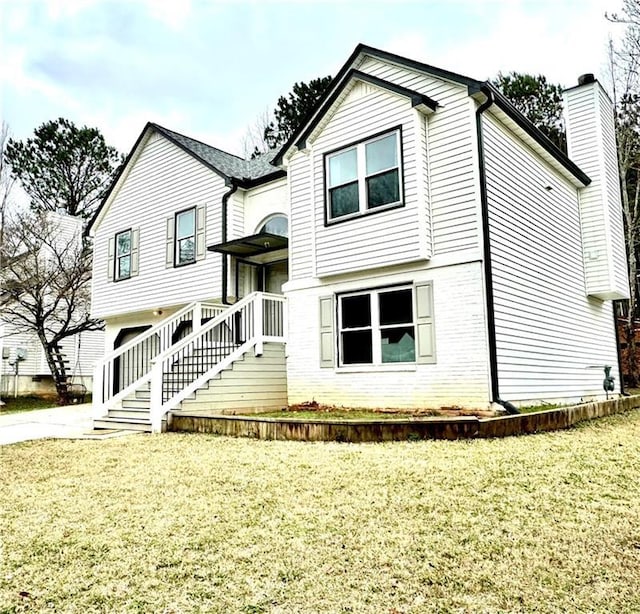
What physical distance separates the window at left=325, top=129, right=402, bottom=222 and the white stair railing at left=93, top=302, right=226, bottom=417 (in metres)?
3.92

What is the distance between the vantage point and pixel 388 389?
9.17 metres

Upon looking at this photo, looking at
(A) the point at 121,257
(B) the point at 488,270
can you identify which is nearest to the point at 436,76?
(B) the point at 488,270

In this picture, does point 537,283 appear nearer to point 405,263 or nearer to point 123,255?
point 405,263

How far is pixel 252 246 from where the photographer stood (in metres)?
12.0

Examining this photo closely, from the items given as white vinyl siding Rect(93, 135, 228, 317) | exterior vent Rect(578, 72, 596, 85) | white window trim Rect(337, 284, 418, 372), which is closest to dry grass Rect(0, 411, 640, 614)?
white window trim Rect(337, 284, 418, 372)

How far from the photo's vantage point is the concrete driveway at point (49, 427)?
8461mm

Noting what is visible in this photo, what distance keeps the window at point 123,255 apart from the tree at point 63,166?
1224 centimetres

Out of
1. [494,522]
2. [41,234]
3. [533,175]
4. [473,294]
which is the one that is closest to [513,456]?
[494,522]

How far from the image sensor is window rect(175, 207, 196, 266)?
13.6 meters

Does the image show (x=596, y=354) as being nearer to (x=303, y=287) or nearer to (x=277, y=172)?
(x=303, y=287)

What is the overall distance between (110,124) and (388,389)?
24.5 m

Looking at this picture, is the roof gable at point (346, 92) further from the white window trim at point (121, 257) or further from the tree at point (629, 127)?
the tree at point (629, 127)

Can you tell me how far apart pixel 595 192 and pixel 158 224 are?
10820 mm

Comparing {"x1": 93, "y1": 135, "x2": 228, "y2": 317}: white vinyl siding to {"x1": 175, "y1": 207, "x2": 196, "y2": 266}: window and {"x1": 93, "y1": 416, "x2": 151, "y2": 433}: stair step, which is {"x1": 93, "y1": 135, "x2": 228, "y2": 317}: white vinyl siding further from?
{"x1": 93, "y1": 416, "x2": 151, "y2": 433}: stair step
